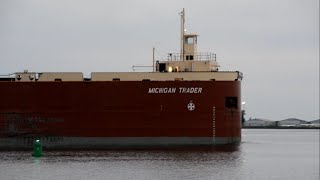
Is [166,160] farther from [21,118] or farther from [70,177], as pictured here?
[21,118]

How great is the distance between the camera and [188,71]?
4231 cm

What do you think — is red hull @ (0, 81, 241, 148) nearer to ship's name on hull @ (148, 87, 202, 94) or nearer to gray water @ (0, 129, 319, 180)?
ship's name on hull @ (148, 87, 202, 94)

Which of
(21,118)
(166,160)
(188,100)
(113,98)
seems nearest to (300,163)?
(166,160)

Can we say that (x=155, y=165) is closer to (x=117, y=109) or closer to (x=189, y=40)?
(x=117, y=109)

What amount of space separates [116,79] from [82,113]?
274cm

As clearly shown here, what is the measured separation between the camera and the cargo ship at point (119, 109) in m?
40.8

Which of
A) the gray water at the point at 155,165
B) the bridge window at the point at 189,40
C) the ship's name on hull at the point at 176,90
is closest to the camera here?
the gray water at the point at 155,165

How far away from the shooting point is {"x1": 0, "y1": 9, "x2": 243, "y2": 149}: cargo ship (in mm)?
40750

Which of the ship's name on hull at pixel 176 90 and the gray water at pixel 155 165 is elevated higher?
the ship's name on hull at pixel 176 90

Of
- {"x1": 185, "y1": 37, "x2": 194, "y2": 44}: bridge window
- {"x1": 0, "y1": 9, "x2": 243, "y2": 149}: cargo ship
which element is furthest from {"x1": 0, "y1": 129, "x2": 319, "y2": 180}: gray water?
{"x1": 185, "y1": 37, "x2": 194, "y2": 44}: bridge window

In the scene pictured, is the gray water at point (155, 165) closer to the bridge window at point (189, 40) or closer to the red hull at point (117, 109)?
the red hull at point (117, 109)

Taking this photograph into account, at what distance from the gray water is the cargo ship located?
191 centimetres

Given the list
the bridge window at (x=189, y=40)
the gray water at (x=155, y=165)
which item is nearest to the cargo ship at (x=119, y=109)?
the gray water at (x=155, y=165)

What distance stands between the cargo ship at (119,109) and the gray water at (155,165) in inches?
75.3
